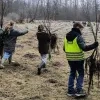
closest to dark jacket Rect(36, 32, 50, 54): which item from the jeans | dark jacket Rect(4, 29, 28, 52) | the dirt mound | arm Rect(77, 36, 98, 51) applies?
dark jacket Rect(4, 29, 28, 52)

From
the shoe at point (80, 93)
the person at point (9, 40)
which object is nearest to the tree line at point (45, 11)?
the person at point (9, 40)

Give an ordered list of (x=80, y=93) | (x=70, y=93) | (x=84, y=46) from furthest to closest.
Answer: (x=70, y=93) < (x=80, y=93) < (x=84, y=46)

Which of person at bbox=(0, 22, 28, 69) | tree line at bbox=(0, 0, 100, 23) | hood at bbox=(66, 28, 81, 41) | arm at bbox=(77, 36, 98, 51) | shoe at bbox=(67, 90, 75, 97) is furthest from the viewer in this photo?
tree line at bbox=(0, 0, 100, 23)

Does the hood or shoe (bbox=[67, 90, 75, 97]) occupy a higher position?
the hood

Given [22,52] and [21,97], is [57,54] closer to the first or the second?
[22,52]

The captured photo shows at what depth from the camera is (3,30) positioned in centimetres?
1077

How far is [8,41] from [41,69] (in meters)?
1.24

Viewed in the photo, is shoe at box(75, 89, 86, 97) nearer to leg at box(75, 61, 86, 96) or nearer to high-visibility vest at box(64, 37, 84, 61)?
leg at box(75, 61, 86, 96)

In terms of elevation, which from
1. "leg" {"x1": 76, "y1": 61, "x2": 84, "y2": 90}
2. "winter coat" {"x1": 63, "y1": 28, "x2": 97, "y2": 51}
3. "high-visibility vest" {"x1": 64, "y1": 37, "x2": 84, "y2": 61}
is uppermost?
"winter coat" {"x1": 63, "y1": 28, "x2": 97, "y2": 51}

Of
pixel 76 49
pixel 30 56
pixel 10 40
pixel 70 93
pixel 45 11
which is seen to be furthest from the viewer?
pixel 45 11

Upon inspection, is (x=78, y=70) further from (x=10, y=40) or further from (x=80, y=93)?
(x=10, y=40)

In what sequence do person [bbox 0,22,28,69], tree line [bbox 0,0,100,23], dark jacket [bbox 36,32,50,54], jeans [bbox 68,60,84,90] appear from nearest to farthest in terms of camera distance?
jeans [bbox 68,60,84,90], dark jacket [bbox 36,32,50,54], person [bbox 0,22,28,69], tree line [bbox 0,0,100,23]

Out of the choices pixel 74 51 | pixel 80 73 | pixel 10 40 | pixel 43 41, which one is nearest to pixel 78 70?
pixel 80 73

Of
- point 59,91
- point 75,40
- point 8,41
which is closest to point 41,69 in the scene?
point 8,41
